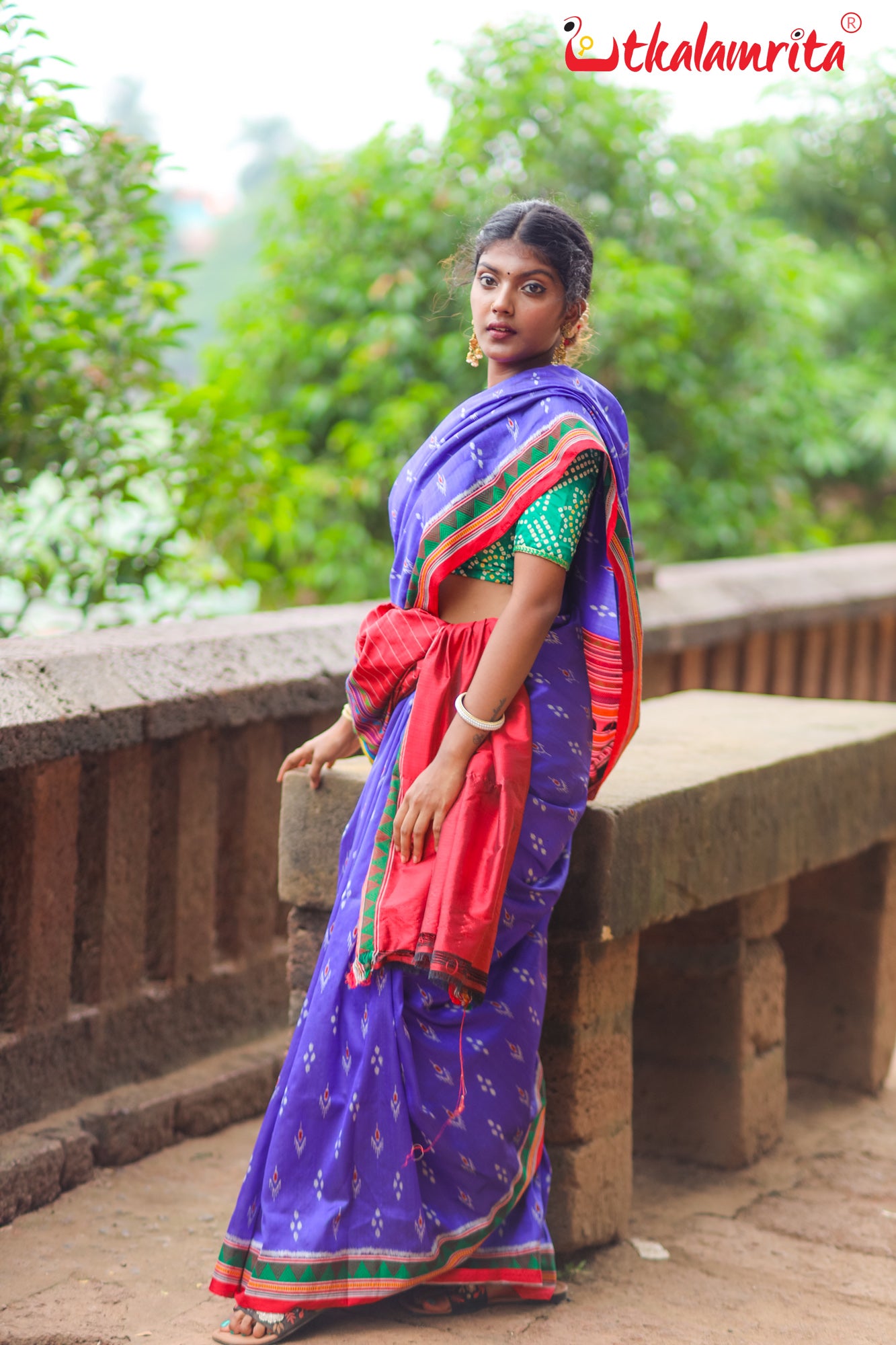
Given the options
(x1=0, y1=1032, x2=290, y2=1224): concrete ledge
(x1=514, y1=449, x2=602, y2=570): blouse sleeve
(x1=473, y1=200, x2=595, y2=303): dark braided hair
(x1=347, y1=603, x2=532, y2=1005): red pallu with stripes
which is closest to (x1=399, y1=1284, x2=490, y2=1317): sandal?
(x1=347, y1=603, x2=532, y2=1005): red pallu with stripes

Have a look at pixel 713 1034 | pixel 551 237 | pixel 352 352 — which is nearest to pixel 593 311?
pixel 352 352

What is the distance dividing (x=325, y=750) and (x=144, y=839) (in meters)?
0.69

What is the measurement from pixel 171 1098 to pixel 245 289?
15.2 feet

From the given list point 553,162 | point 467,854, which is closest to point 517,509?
point 467,854

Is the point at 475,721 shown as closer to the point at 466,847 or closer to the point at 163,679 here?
the point at 466,847

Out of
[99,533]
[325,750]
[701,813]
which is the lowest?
[701,813]

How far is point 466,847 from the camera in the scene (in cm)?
218

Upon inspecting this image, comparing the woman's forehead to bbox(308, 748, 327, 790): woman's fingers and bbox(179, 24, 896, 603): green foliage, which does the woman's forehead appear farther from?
bbox(179, 24, 896, 603): green foliage

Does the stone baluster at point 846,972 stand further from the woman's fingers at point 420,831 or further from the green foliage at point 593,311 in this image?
the green foliage at point 593,311

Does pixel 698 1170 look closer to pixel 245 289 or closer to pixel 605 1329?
pixel 605 1329

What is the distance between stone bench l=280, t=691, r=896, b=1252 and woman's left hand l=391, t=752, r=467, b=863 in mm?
387

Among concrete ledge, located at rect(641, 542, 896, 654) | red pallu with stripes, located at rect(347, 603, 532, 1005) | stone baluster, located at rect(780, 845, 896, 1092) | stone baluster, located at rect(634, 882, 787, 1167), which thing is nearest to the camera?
red pallu with stripes, located at rect(347, 603, 532, 1005)

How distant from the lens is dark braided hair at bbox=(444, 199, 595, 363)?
89.8 inches

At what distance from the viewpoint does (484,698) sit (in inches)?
86.6
